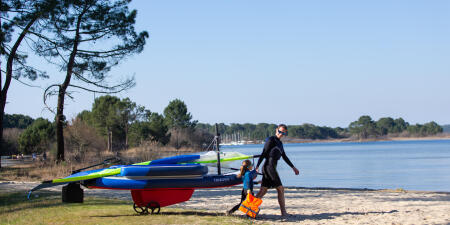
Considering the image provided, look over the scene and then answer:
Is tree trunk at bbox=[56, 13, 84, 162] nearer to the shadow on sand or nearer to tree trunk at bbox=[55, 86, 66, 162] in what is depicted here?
tree trunk at bbox=[55, 86, 66, 162]

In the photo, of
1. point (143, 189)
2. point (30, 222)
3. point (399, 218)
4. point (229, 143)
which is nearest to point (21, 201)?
point (30, 222)

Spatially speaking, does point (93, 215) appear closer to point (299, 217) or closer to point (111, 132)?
point (299, 217)

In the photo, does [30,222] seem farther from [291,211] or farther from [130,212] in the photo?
[291,211]

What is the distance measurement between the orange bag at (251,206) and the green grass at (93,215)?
16 cm

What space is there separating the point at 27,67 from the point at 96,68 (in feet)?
11.5

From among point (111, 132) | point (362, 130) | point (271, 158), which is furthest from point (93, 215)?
point (362, 130)

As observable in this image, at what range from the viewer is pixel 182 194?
30.4 ft

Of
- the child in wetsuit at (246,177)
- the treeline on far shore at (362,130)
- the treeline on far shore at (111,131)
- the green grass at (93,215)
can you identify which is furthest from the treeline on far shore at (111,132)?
the treeline on far shore at (362,130)

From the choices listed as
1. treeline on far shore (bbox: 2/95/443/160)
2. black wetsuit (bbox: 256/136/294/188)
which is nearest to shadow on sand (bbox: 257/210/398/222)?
black wetsuit (bbox: 256/136/294/188)

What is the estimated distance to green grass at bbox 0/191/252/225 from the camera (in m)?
8.48

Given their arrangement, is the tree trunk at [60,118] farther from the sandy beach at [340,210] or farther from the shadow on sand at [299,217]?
the shadow on sand at [299,217]

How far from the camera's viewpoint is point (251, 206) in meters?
8.48

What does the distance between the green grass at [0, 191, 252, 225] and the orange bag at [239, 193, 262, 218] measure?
16cm

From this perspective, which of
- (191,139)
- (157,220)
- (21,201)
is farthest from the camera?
(191,139)
